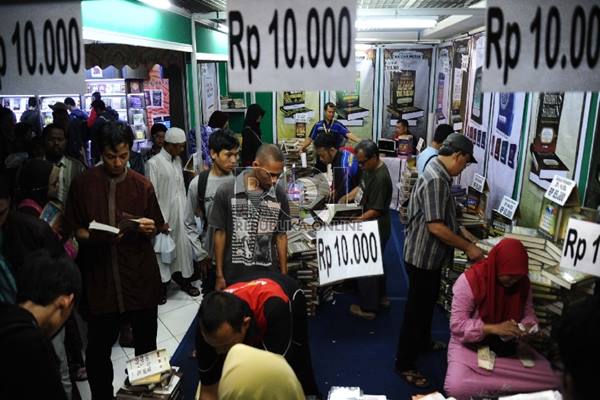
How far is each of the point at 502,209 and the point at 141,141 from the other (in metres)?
6.51

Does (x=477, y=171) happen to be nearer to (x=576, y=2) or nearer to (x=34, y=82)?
(x=576, y=2)

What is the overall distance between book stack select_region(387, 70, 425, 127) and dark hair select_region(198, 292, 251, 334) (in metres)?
8.26

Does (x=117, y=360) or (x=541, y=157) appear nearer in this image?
(x=117, y=360)

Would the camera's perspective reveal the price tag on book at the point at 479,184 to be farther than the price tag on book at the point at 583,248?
Yes

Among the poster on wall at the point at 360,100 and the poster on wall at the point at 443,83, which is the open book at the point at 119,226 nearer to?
the poster on wall at the point at 443,83

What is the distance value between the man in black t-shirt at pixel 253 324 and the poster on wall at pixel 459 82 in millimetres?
5055

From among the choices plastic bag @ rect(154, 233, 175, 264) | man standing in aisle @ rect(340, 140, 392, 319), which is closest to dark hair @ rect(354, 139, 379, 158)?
man standing in aisle @ rect(340, 140, 392, 319)

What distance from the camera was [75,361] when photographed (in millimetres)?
3508

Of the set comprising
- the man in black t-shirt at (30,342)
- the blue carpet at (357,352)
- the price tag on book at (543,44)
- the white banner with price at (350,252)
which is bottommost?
the blue carpet at (357,352)

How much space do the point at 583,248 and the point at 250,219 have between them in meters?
1.94

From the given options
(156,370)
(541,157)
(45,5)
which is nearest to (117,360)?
(156,370)

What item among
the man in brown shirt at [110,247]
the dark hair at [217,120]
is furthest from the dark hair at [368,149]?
the dark hair at [217,120]

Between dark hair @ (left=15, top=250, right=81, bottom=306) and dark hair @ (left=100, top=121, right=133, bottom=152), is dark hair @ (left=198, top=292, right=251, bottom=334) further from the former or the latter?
dark hair @ (left=100, top=121, right=133, bottom=152)

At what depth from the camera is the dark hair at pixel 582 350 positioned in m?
1.08
